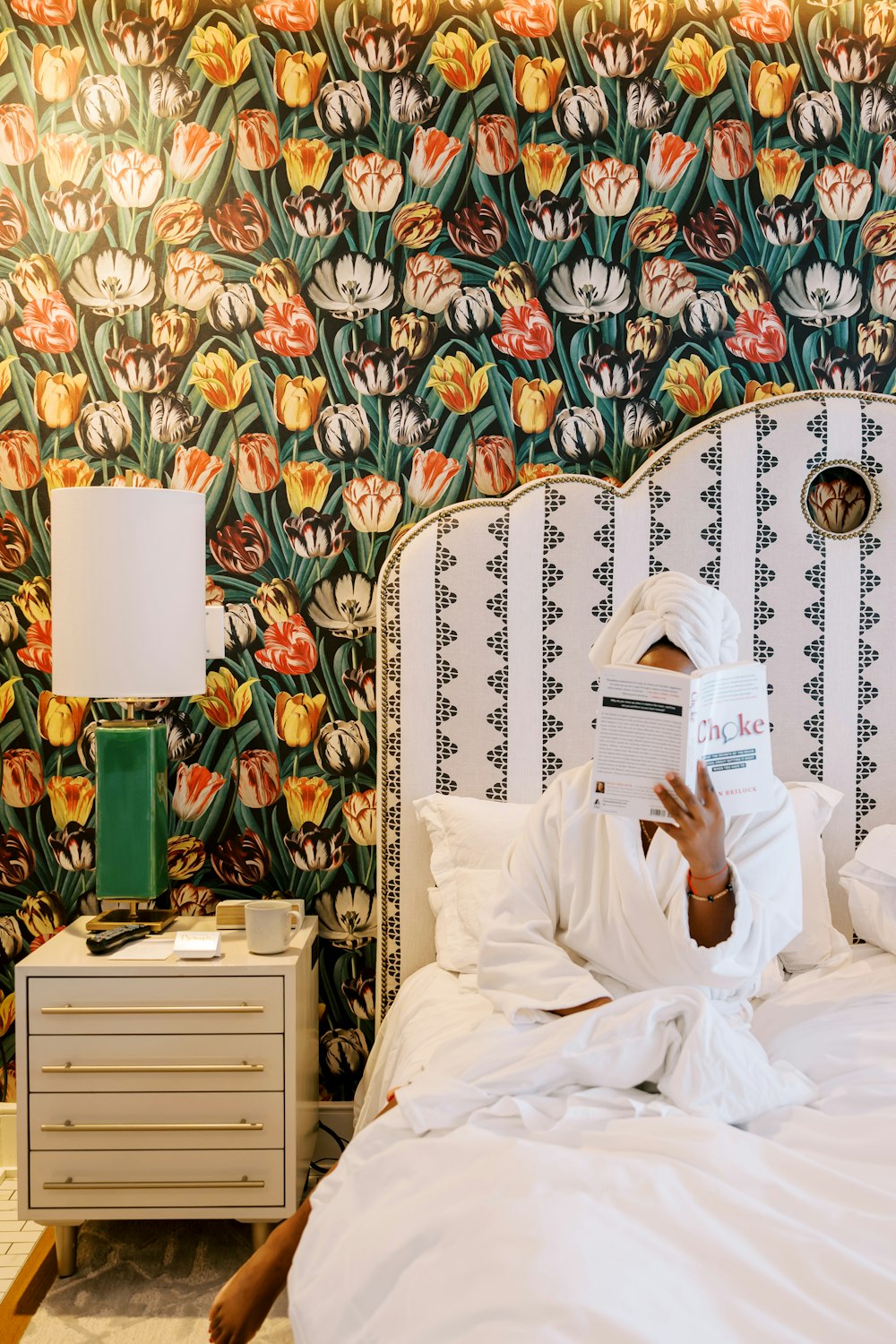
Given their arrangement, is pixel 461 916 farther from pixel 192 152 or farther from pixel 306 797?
pixel 192 152

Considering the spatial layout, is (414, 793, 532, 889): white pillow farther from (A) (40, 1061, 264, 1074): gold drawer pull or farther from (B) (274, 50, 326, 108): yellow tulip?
(B) (274, 50, 326, 108): yellow tulip

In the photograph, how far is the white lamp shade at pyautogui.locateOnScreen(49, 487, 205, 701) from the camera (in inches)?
84.9

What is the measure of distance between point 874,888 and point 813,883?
0.42 ft

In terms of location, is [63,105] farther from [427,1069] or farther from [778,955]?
[778,955]

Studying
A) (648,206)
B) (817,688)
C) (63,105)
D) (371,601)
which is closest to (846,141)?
(648,206)

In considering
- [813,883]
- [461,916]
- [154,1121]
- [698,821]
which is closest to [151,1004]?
[154,1121]

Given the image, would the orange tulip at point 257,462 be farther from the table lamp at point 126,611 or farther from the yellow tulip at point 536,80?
the yellow tulip at point 536,80

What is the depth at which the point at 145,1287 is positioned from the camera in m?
2.08

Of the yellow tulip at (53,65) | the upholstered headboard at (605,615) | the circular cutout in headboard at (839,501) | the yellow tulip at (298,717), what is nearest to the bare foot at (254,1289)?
the upholstered headboard at (605,615)

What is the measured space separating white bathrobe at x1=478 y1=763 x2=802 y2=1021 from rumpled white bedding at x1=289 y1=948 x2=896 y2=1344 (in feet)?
0.71

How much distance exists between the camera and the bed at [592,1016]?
3.28 feet

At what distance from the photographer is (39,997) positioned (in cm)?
211

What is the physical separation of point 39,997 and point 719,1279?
5.17 feet

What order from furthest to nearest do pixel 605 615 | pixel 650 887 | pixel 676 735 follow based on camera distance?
pixel 605 615
pixel 650 887
pixel 676 735
